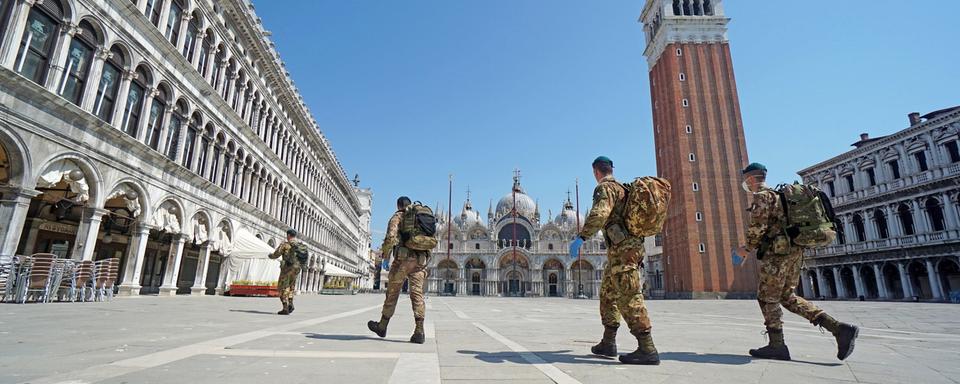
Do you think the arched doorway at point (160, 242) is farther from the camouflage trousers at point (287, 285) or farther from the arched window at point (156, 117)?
the camouflage trousers at point (287, 285)

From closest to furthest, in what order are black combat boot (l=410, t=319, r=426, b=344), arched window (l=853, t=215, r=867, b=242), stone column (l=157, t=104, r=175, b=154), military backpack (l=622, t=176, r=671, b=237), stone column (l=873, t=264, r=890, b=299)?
military backpack (l=622, t=176, r=671, b=237) < black combat boot (l=410, t=319, r=426, b=344) < stone column (l=157, t=104, r=175, b=154) < stone column (l=873, t=264, r=890, b=299) < arched window (l=853, t=215, r=867, b=242)

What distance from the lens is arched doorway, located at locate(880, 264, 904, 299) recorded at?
3109 cm

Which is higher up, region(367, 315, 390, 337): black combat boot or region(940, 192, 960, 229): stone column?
region(940, 192, 960, 229): stone column

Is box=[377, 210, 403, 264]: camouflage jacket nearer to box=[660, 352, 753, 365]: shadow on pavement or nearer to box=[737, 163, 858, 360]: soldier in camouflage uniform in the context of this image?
box=[660, 352, 753, 365]: shadow on pavement

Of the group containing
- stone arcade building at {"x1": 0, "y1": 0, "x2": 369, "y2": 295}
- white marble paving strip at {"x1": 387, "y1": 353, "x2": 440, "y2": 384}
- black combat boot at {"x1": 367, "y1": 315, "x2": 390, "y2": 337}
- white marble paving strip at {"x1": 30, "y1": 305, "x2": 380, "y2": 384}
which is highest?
stone arcade building at {"x1": 0, "y1": 0, "x2": 369, "y2": 295}

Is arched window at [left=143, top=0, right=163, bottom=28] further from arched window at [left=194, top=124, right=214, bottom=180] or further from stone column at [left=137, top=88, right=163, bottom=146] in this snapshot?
arched window at [left=194, top=124, right=214, bottom=180]

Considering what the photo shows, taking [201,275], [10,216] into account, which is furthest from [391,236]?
[201,275]

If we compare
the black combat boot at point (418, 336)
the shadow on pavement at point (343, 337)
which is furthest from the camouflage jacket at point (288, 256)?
the black combat boot at point (418, 336)

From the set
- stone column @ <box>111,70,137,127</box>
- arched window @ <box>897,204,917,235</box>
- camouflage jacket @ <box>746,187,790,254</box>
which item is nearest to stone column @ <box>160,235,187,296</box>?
stone column @ <box>111,70,137,127</box>

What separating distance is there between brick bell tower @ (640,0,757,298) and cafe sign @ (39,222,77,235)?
3998 cm

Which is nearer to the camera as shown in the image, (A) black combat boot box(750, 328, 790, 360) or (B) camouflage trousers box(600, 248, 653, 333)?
(B) camouflage trousers box(600, 248, 653, 333)

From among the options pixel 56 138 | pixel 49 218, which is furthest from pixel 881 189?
pixel 49 218

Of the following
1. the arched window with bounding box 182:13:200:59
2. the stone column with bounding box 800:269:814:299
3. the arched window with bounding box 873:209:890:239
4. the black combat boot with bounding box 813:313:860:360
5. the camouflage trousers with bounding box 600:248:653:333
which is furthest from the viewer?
the stone column with bounding box 800:269:814:299

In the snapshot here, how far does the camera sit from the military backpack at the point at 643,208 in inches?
169
